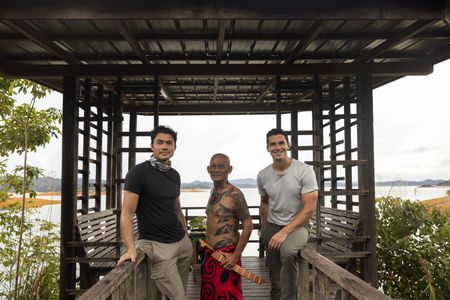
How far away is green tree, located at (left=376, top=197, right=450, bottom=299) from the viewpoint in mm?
6762

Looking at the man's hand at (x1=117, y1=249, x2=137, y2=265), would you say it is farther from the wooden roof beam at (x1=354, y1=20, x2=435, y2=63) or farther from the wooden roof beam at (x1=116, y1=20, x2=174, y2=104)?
the wooden roof beam at (x1=354, y1=20, x2=435, y2=63)

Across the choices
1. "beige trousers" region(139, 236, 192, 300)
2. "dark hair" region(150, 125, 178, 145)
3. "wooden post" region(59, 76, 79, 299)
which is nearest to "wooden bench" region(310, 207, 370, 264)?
"beige trousers" region(139, 236, 192, 300)

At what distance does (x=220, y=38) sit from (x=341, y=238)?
9.74 feet

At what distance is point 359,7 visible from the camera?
3391 millimetres

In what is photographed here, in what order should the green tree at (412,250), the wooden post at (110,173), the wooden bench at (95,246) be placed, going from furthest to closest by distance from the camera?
the wooden post at (110,173) → the green tree at (412,250) → the wooden bench at (95,246)

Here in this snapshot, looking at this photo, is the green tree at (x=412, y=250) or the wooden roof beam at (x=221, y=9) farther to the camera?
the green tree at (x=412, y=250)

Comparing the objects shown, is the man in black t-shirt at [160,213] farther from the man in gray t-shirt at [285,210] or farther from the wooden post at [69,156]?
the wooden post at [69,156]

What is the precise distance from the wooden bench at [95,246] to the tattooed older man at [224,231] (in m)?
2.17

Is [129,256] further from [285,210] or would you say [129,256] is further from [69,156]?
[69,156]

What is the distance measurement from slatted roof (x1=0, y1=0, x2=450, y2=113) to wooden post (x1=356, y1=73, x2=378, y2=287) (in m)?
0.33

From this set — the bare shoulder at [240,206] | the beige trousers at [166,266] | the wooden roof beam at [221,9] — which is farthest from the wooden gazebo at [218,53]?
the beige trousers at [166,266]

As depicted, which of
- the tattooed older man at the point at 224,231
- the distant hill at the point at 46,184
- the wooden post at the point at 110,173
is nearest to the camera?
the tattooed older man at the point at 224,231

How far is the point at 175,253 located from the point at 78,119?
3358mm

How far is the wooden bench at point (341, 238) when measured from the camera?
5.06 meters
